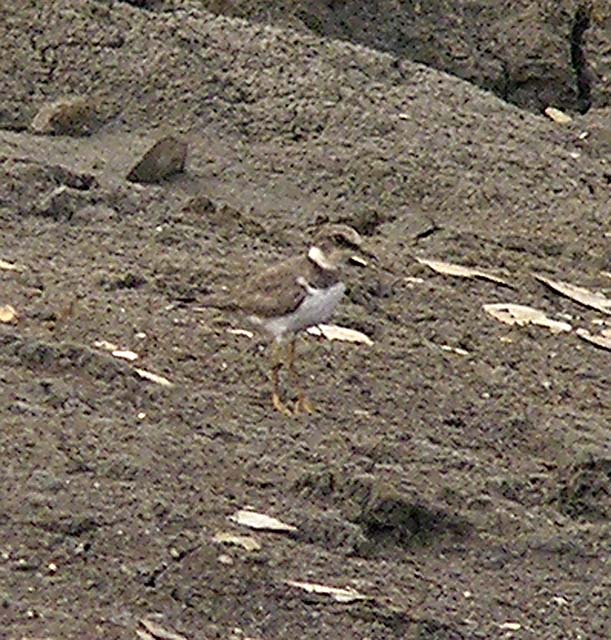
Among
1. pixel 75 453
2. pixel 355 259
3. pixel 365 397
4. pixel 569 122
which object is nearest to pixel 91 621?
pixel 75 453

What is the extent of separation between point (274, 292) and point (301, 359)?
0.60 metres

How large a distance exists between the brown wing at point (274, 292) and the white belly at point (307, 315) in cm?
2

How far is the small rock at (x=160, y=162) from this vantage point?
977cm

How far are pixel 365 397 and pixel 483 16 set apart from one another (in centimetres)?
529

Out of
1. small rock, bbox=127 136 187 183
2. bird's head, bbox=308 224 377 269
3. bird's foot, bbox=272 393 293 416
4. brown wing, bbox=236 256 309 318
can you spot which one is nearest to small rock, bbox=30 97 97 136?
small rock, bbox=127 136 187 183

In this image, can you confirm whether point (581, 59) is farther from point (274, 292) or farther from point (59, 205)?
point (274, 292)

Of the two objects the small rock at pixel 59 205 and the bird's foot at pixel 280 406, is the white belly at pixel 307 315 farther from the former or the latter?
the small rock at pixel 59 205

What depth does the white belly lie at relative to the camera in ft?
24.1

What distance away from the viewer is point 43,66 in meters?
10.9

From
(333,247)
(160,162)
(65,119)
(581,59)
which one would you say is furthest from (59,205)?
(581,59)

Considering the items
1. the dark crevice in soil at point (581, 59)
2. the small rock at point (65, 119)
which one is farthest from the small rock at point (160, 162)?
the dark crevice in soil at point (581, 59)

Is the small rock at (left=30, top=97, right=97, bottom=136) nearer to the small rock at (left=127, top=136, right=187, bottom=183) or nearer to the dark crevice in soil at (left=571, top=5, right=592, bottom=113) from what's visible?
the small rock at (left=127, top=136, right=187, bottom=183)

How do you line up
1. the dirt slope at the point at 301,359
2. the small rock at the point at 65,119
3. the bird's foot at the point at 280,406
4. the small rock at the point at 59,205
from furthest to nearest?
the small rock at the point at 65,119 → the small rock at the point at 59,205 → the bird's foot at the point at 280,406 → the dirt slope at the point at 301,359

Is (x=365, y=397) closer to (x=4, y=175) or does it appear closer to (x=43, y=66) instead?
(x=4, y=175)
